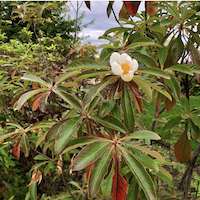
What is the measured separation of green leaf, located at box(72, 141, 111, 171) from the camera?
59 centimetres

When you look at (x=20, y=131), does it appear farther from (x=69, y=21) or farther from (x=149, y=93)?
(x=69, y=21)

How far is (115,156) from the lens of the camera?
65 centimetres

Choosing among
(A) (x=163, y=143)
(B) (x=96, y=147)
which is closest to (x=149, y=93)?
(B) (x=96, y=147)

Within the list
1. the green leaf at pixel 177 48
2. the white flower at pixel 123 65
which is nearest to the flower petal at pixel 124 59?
the white flower at pixel 123 65

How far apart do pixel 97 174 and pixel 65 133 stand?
169 mm

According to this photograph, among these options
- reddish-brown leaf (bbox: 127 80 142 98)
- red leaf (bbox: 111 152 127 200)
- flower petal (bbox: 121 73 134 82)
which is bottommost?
red leaf (bbox: 111 152 127 200)

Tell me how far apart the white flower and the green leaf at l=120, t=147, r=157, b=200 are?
0.25 m

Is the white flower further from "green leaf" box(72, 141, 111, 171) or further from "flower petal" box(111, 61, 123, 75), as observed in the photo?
"green leaf" box(72, 141, 111, 171)

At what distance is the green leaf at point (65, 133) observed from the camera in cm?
65

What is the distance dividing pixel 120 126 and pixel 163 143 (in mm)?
3295

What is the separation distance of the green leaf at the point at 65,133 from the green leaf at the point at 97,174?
12 centimetres

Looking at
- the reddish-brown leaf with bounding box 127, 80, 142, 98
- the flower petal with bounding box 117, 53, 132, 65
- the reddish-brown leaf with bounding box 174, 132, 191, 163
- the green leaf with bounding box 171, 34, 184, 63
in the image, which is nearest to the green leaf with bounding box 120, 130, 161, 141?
the reddish-brown leaf with bounding box 127, 80, 142, 98

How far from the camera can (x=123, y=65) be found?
26.6 inches

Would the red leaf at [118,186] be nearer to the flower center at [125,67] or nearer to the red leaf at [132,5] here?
the flower center at [125,67]
